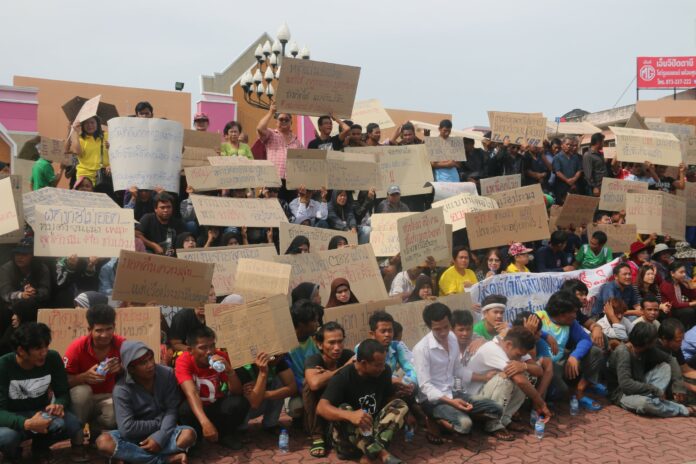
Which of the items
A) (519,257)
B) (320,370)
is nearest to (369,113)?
(519,257)

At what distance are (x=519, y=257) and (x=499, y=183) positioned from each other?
306 cm

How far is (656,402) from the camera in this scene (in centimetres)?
717

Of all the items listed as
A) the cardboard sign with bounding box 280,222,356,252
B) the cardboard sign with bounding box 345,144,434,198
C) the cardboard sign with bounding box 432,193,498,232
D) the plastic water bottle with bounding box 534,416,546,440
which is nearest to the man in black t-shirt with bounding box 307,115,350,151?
the cardboard sign with bounding box 345,144,434,198

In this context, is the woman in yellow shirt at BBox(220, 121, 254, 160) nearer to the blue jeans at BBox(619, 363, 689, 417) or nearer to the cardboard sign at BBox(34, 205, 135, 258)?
the cardboard sign at BBox(34, 205, 135, 258)

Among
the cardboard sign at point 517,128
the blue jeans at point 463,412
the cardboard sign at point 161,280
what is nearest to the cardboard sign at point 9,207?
the cardboard sign at point 161,280

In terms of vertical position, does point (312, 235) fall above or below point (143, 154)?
below

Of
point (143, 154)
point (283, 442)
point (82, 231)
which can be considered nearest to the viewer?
point (283, 442)

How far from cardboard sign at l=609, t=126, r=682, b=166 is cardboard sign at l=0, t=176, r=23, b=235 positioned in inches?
392

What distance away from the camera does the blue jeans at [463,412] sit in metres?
6.21

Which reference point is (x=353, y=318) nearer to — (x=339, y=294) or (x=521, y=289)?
(x=339, y=294)

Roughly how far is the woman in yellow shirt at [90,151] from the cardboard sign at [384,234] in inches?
146

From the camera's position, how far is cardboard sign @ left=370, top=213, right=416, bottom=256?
9587 mm

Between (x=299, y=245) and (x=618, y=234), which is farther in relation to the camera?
(x=618, y=234)

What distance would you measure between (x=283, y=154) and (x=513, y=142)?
14.1 ft
